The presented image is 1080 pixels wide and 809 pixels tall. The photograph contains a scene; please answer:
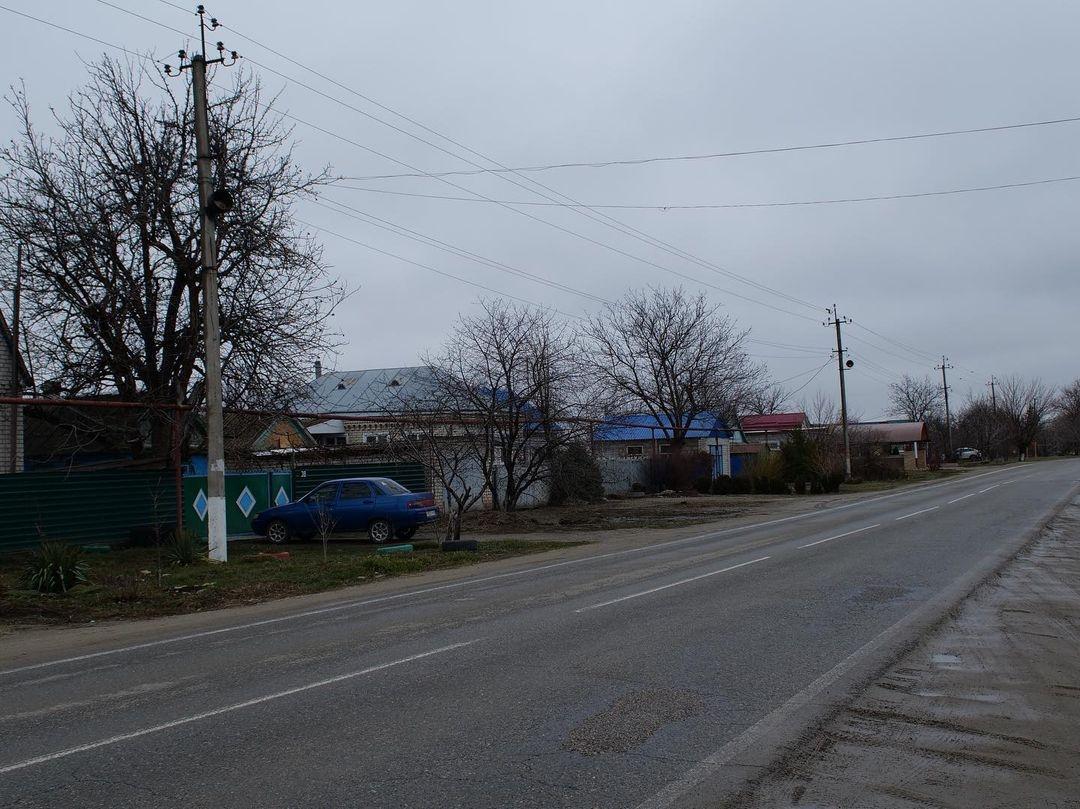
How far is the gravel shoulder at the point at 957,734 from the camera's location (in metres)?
4.74

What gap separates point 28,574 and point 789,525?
60.2 feet

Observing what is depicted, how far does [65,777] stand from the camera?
5156 millimetres

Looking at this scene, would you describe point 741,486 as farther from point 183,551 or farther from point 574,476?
point 183,551

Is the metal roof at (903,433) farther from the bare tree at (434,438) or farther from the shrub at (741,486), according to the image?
the bare tree at (434,438)

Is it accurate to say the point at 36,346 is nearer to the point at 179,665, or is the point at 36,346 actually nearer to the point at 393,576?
the point at 393,576

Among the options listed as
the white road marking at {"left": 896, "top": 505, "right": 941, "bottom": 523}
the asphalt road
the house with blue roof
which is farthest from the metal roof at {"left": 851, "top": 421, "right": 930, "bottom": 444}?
the asphalt road

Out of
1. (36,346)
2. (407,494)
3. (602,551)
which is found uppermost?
(36,346)

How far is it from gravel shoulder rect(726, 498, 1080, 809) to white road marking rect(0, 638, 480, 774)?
12.5ft

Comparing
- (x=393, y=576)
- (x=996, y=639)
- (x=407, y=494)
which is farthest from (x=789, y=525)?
(x=996, y=639)

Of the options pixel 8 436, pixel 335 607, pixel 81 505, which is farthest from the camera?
pixel 8 436

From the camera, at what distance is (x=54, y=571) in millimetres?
13680

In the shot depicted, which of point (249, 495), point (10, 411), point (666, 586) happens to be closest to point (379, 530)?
point (249, 495)

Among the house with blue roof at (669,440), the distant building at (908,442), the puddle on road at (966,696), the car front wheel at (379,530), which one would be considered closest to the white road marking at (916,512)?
the car front wheel at (379,530)

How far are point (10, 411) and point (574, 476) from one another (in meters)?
20.9
